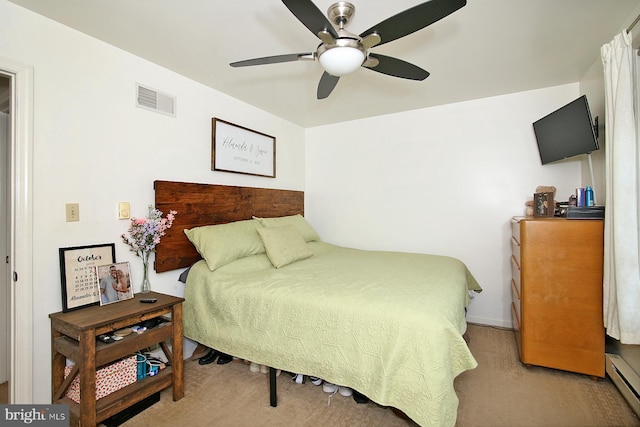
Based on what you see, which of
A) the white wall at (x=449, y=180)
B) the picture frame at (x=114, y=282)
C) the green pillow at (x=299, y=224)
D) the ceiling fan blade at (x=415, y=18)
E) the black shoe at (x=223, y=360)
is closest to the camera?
the ceiling fan blade at (x=415, y=18)

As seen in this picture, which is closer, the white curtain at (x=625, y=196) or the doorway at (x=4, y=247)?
the white curtain at (x=625, y=196)

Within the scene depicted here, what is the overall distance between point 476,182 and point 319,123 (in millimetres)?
2026

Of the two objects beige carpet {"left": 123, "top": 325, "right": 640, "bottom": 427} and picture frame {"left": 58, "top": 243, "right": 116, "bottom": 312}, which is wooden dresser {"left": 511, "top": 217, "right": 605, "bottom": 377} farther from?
picture frame {"left": 58, "top": 243, "right": 116, "bottom": 312}

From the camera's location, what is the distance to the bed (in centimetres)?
139

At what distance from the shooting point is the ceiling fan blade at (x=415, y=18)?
47.5 inches

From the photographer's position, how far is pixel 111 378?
1705mm

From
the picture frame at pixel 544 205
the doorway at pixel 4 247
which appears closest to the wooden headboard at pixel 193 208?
the doorway at pixel 4 247

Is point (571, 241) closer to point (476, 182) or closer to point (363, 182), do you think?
point (476, 182)

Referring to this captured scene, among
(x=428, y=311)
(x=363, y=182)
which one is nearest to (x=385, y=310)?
(x=428, y=311)

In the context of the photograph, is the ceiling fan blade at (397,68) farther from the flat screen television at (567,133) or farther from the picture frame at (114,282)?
the picture frame at (114,282)

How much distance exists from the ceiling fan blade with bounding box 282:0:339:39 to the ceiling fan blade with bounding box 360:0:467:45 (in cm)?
20

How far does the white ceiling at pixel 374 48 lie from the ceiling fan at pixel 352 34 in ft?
0.94

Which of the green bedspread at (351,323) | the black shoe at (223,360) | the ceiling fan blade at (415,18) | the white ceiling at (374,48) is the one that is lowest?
the black shoe at (223,360)

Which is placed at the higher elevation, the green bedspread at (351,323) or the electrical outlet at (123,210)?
the electrical outlet at (123,210)
